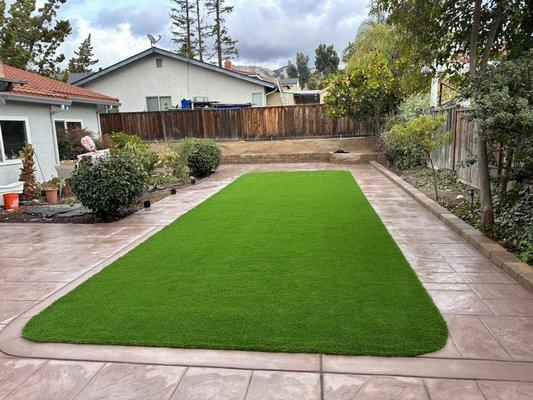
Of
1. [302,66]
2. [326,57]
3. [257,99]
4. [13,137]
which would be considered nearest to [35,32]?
[257,99]

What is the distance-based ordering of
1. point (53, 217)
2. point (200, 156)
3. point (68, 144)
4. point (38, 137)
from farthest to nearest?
point (200, 156), point (68, 144), point (38, 137), point (53, 217)

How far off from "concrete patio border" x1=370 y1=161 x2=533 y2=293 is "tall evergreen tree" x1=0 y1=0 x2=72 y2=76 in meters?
21.9

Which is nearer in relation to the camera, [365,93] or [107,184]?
[107,184]

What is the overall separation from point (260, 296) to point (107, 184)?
4481mm

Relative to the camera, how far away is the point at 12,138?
10117 millimetres

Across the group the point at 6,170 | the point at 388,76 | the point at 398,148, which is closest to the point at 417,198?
the point at 398,148

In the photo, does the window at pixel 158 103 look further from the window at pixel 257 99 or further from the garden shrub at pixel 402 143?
the garden shrub at pixel 402 143

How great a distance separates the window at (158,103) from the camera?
2267 centimetres

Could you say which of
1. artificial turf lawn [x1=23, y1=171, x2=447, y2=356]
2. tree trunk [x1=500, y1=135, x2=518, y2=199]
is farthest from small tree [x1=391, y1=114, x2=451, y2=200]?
artificial turf lawn [x1=23, y1=171, x2=447, y2=356]

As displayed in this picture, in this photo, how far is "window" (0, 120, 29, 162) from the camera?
9.70 meters

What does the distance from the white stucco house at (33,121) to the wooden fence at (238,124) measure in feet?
23.0

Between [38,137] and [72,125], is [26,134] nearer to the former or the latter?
[38,137]

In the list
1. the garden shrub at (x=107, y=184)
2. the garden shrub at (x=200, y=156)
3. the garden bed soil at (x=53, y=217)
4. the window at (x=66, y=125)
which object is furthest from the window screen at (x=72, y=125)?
the garden shrub at (x=107, y=184)

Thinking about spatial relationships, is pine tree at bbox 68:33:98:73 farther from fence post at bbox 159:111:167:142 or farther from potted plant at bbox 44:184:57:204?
potted plant at bbox 44:184:57:204
